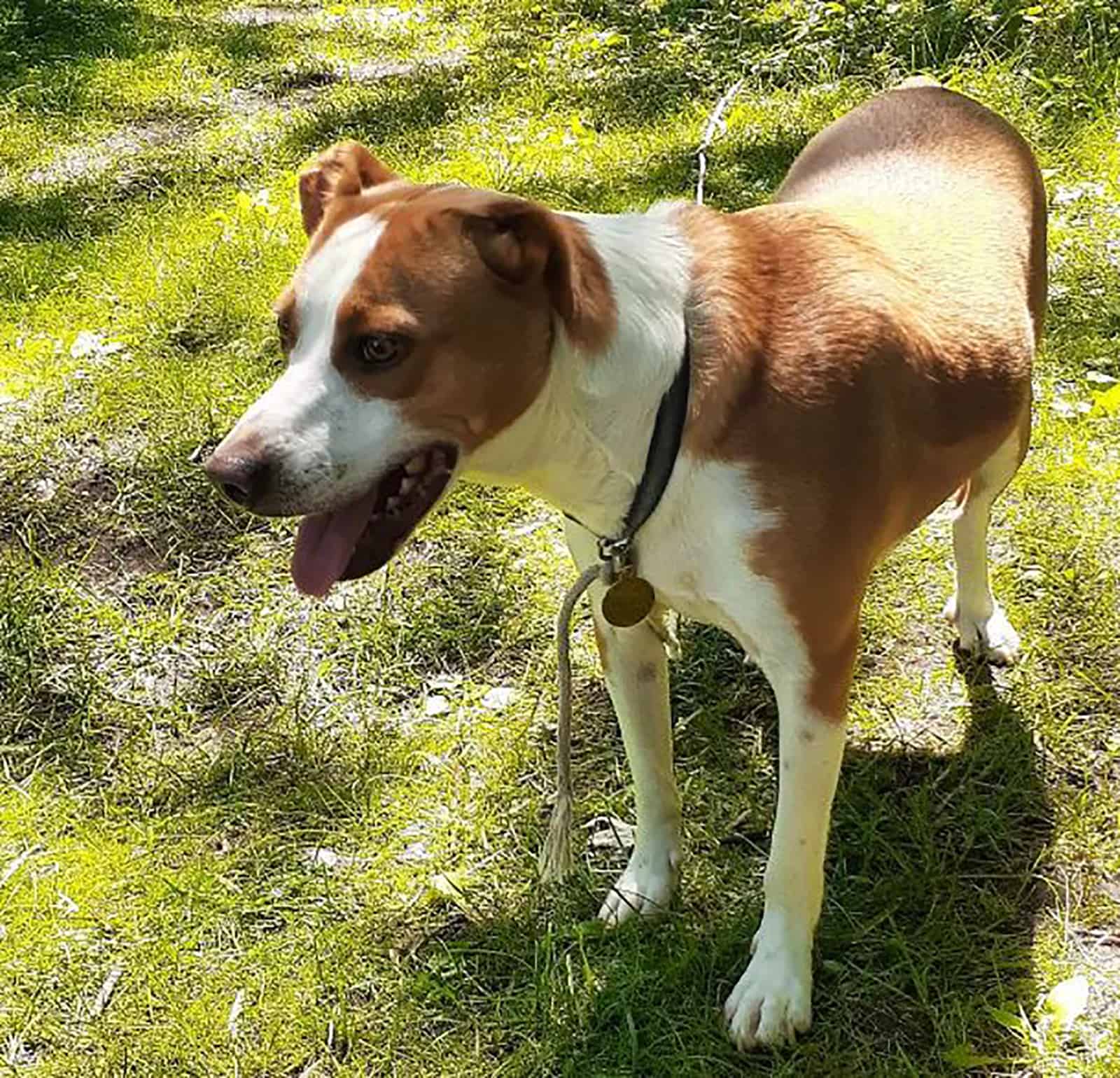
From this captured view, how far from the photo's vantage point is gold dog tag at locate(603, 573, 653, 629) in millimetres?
2420

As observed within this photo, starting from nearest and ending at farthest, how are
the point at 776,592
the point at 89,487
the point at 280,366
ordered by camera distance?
the point at 776,592, the point at 89,487, the point at 280,366

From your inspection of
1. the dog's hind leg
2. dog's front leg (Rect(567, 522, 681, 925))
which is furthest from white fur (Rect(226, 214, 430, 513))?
the dog's hind leg

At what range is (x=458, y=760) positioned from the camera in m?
3.26

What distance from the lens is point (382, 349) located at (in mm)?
2049

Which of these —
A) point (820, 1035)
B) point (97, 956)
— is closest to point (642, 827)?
point (820, 1035)

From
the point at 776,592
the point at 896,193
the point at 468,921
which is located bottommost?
the point at 468,921

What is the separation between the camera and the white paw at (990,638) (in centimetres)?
329

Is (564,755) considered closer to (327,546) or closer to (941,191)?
(327,546)

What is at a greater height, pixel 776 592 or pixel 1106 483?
pixel 776 592

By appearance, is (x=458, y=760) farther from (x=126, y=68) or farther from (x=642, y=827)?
(x=126, y=68)

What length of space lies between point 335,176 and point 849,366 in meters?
0.89

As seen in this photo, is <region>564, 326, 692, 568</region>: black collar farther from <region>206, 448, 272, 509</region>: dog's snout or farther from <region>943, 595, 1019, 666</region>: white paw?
<region>943, 595, 1019, 666</region>: white paw

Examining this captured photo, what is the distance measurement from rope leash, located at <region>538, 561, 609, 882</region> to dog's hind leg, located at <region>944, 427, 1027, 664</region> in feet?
3.29

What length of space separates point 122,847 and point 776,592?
64.7 inches
